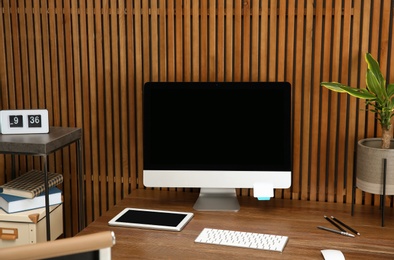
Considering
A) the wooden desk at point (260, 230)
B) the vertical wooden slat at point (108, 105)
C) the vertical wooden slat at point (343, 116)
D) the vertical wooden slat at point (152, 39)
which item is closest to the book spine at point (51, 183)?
the vertical wooden slat at point (108, 105)

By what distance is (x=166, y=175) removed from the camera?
2.71 m

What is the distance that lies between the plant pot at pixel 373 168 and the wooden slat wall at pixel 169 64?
0.76 ft

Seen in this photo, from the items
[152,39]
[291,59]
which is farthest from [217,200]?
[152,39]

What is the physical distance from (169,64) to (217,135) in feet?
1.71

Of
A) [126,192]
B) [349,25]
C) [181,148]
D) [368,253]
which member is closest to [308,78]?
[349,25]

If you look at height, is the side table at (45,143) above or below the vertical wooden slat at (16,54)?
below

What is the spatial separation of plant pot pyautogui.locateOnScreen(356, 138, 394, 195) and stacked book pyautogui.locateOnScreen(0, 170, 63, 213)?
1524mm

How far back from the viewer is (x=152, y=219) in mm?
2566

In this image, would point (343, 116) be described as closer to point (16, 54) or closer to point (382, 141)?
point (382, 141)

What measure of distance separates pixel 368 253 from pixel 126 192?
141cm

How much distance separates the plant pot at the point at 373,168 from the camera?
249 cm

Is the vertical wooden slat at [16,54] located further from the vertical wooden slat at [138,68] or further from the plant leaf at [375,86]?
the plant leaf at [375,86]

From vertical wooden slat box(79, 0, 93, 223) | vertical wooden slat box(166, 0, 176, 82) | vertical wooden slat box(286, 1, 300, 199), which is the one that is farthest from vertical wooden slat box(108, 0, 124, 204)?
vertical wooden slat box(286, 1, 300, 199)

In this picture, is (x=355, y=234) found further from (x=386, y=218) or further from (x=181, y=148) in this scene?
(x=181, y=148)
